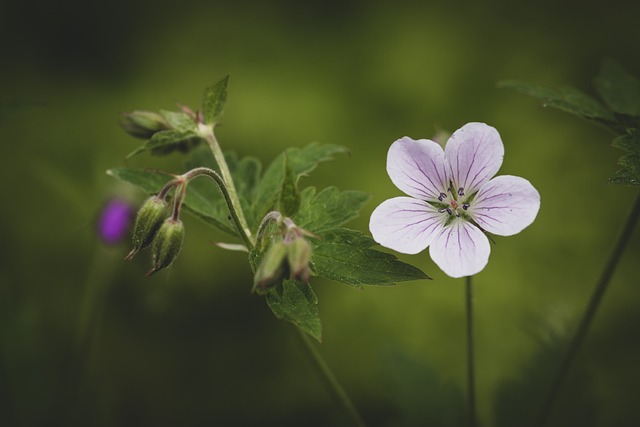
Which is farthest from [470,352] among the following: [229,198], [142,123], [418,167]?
[142,123]

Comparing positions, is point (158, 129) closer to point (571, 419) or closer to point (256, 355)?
point (256, 355)

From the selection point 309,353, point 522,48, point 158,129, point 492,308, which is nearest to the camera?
point 309,353

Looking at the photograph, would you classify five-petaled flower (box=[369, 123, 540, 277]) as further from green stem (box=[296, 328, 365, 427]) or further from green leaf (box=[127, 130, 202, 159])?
green leaf (box=[127, 130, 202, 159])

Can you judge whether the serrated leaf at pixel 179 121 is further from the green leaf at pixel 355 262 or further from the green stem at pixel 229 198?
the green leaf at pixel 355 262

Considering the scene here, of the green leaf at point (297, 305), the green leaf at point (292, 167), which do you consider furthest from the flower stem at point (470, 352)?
the green leaf at point (292, 167)

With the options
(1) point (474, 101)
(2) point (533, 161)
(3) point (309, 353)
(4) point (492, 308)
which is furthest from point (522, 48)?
(3) point (309, 353)
